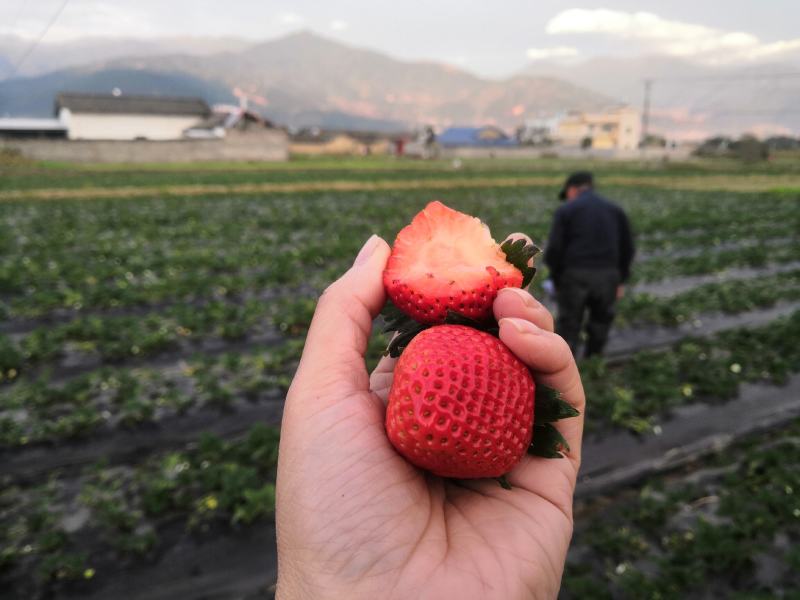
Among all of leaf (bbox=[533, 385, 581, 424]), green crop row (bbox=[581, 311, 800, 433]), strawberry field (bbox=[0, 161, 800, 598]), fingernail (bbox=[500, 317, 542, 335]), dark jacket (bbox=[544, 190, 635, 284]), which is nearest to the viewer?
fingernail (bbox=[500, 317, 542, 335])

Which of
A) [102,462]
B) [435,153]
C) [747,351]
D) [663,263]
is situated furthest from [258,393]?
[435,153]

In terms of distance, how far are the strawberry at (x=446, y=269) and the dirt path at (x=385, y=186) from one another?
25347 mm

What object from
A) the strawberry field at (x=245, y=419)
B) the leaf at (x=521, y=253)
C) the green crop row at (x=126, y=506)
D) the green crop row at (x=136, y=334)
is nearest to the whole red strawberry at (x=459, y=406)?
the leaf at (x=521, y=253)

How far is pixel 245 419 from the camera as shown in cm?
548

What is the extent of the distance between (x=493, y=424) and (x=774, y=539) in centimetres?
349

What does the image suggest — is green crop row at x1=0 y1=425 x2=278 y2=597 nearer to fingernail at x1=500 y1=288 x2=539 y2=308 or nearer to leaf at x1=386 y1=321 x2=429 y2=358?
leaf at x1=386 y1=321 x2=429 y2=358

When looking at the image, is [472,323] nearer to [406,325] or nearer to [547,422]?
[406,325]

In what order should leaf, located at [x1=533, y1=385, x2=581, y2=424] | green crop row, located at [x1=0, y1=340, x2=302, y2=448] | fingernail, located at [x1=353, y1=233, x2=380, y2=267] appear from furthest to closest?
green crop row, located at [x1=0, y1=340, x2=302, y2=448], fingernail, located at [x1=353, y1=233, x2=380, y2=267], leaf, located at [x1=533, y1=385, x2=581, y2=424]

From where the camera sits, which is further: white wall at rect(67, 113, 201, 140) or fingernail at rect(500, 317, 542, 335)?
white wall at rect(67, 113, 201, 140)

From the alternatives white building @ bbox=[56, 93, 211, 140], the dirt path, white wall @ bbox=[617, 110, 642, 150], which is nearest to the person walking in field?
Result: the dirt path

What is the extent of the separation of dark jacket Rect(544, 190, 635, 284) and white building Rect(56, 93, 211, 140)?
58.4 m

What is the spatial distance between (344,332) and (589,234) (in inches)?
194

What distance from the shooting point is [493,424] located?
139 centimetres

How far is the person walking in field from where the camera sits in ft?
19.5
